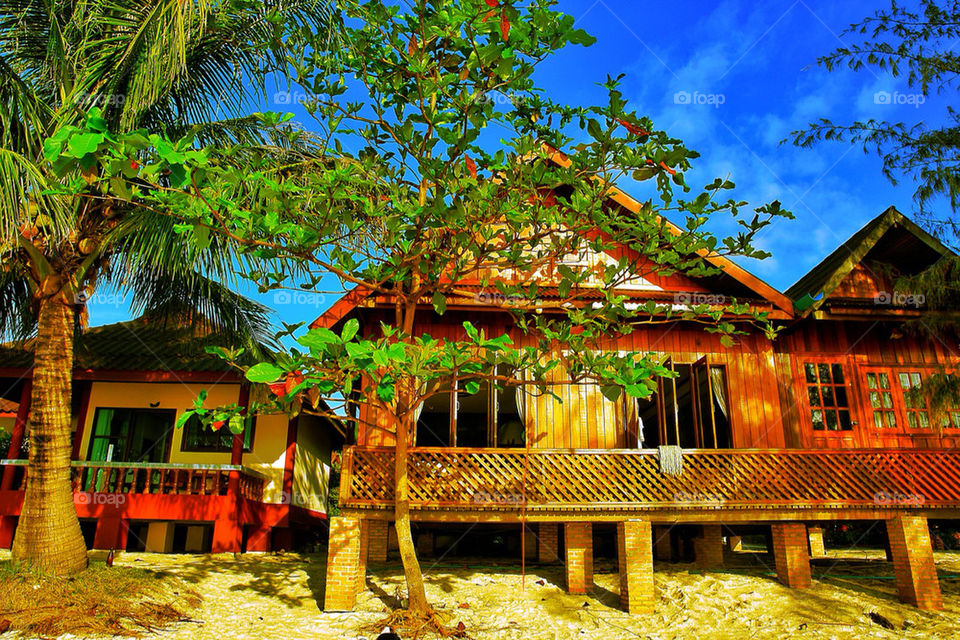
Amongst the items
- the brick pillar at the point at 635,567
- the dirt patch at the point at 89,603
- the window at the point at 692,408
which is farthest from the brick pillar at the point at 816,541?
the dirt patch at the point at 89,603

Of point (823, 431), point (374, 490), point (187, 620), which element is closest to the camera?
point (187, 620)

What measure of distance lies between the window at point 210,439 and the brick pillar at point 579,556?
785cm

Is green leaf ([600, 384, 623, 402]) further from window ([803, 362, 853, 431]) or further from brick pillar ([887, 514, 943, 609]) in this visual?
window ([803, 362, 853, 431])

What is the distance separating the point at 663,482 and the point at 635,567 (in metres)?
1.37

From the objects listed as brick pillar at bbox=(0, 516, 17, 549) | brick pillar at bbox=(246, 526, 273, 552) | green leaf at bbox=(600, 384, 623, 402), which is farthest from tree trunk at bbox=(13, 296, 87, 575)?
green leaf at bbox=(600, 384, 623, 402)

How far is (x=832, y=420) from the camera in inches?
474

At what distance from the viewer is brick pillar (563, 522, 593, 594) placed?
1041 centimetres

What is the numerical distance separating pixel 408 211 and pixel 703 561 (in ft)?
32.0

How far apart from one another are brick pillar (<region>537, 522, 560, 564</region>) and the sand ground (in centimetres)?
43

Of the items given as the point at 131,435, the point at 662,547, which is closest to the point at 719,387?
the point at 662,547

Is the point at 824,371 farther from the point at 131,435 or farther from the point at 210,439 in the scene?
the point at 131,435

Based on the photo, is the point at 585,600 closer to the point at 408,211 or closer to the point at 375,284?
the point at 375,284

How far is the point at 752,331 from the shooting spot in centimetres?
1236

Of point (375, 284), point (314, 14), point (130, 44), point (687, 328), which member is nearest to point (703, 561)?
point (687, 328)
